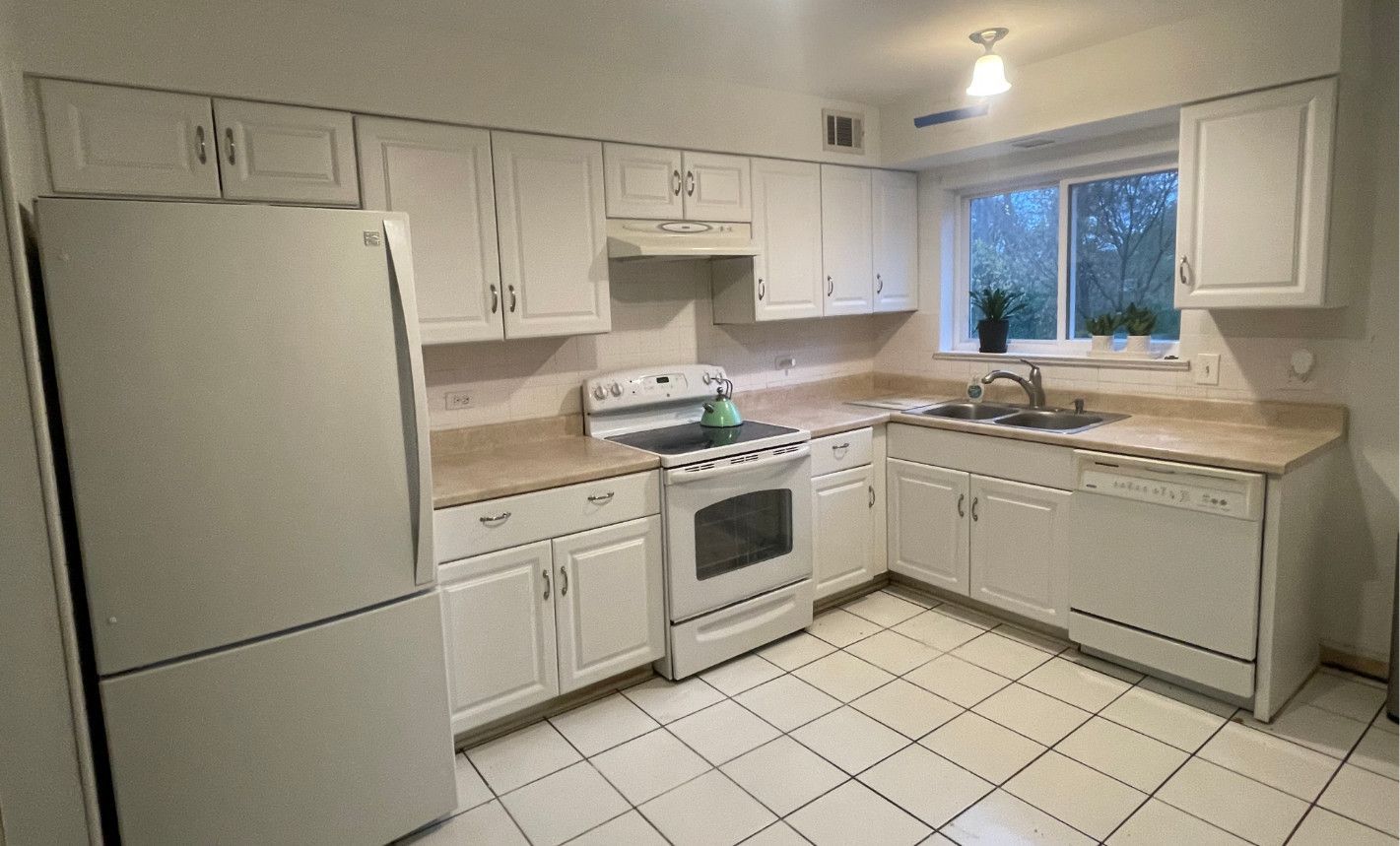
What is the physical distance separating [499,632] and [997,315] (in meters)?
2.76

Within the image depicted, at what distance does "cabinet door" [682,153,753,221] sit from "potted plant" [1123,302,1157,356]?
1697 millimetres

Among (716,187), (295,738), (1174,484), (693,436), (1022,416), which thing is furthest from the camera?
(1022,416)

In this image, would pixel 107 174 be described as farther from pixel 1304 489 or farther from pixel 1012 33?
pixel 1304 489

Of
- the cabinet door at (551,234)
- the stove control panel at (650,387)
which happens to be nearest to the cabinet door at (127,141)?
the cabinet door at (551,234)

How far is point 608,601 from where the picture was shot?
2707 mm

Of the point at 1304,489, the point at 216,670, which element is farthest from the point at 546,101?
the point at 1304,489

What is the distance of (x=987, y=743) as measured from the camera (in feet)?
7.99

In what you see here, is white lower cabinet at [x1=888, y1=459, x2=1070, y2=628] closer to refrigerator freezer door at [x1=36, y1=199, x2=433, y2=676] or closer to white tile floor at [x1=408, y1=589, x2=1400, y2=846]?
white tile floor at [x1=408, y1=589, x2=1400, y2=846]

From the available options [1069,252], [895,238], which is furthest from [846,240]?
[1069,252]

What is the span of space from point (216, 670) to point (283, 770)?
1.01ft

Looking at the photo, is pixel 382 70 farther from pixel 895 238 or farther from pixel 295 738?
pixel 895 238

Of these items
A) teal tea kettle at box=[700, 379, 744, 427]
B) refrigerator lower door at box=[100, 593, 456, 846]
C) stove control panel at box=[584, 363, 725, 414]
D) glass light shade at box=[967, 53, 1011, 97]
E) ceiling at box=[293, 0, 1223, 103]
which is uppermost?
ceiling at box=[293, 0, 1223, 103]

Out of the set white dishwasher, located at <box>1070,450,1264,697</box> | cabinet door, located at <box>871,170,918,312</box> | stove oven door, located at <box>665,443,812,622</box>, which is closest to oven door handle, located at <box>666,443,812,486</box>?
stove oven door, located at <box>665,443,812,622</box>

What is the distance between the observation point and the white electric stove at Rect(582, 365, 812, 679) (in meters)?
2.84
